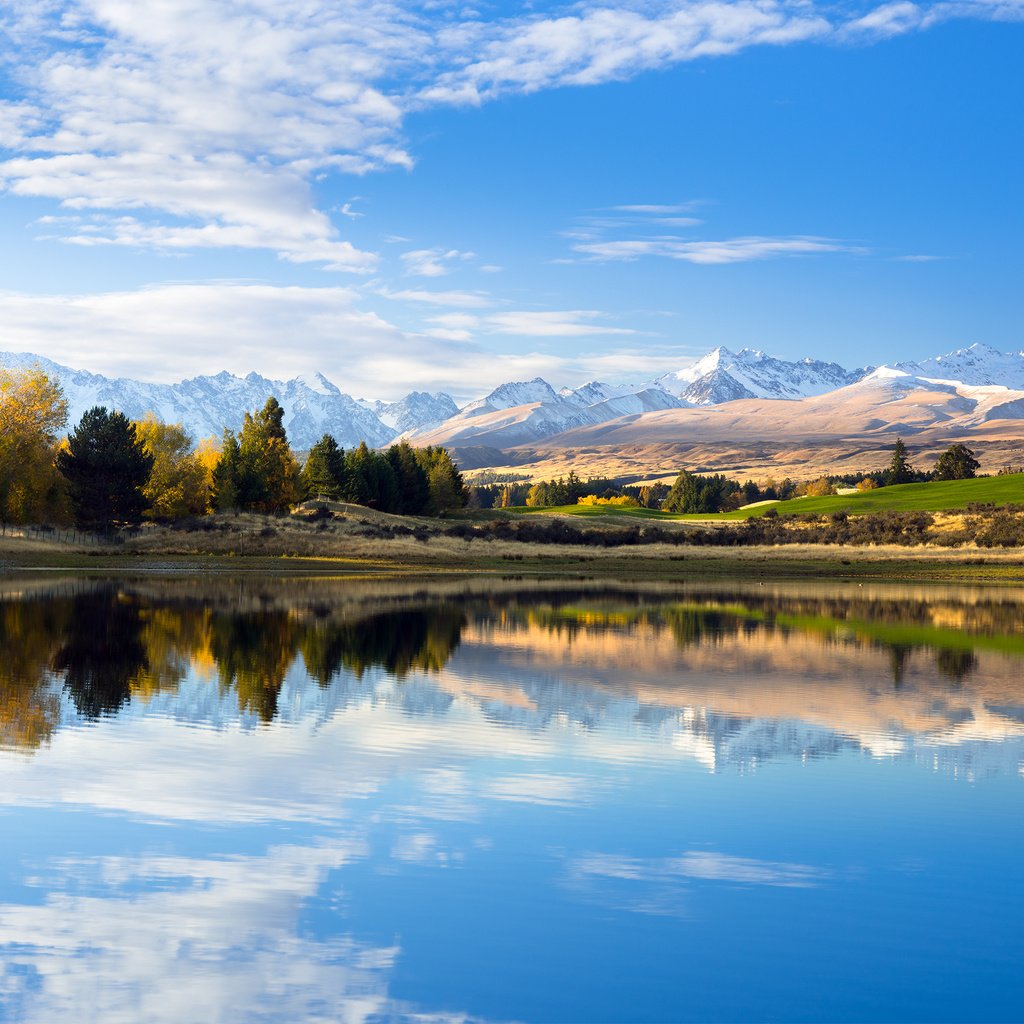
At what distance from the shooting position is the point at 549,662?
1316 inches

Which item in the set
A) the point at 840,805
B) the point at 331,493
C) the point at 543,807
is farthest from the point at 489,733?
the point at 331,493

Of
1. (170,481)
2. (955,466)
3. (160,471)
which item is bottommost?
(170,481)

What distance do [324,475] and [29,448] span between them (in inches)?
1653

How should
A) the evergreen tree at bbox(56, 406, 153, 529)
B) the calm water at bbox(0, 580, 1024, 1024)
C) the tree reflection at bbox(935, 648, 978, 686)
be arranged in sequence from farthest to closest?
the evergreen tree at bbox(56, 406, 153, 529) → the tree reflection at bbox(935, 648, 978, 686) → the calm water at bbox(0, 580, 1024, 1024)

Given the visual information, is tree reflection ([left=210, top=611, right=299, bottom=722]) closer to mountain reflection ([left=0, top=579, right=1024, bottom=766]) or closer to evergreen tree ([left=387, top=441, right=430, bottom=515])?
mountain reflection ([left=0, top=579, right=1024, bottom=766])

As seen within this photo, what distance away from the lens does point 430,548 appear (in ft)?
335

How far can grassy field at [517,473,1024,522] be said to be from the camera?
13275 cm

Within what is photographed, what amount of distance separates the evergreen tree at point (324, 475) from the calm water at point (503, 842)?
3945 inches

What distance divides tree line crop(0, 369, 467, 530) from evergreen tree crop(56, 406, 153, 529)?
0.08 metres

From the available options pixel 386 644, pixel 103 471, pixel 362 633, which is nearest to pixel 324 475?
pixel 103 471

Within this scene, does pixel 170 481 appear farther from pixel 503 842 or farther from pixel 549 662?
pixel 503 842

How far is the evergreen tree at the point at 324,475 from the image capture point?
5177 inches

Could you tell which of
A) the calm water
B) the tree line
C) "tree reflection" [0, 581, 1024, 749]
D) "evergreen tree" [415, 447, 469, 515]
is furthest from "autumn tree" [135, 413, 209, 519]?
the calm water

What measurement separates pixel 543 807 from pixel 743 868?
344 centimetres
